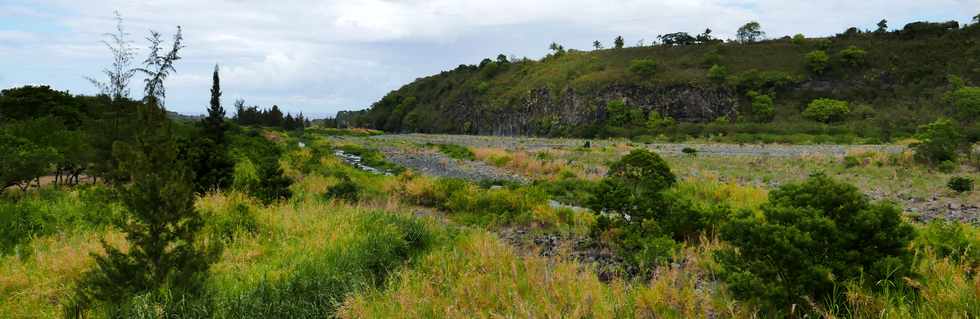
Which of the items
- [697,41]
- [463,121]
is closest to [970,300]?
[463,121]

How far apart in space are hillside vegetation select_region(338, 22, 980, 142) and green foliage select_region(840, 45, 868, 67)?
137 mm

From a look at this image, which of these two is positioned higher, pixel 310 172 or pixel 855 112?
pixel 855 112

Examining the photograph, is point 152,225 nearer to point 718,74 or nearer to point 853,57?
point 718,74

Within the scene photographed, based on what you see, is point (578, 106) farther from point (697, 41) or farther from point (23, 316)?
point (23, 316)

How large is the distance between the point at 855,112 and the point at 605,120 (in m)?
30.1

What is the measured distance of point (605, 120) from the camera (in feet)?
273

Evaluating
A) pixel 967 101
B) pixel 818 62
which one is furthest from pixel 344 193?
pixel 818 62

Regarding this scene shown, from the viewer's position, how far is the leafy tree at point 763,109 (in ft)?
238

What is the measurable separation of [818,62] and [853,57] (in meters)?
4.86

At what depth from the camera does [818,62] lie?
3174 inches

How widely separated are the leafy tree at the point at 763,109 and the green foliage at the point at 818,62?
354 inches

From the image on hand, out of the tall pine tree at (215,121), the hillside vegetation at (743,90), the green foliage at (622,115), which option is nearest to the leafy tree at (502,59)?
the hillside vegetation at (743,90)

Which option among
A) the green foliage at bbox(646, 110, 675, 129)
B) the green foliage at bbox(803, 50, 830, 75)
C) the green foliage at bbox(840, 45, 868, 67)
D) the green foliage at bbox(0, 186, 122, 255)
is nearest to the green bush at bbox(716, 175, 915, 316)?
the green foliage at bbox(0, 186, 122, 255)

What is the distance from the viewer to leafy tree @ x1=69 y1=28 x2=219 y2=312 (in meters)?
5.51
